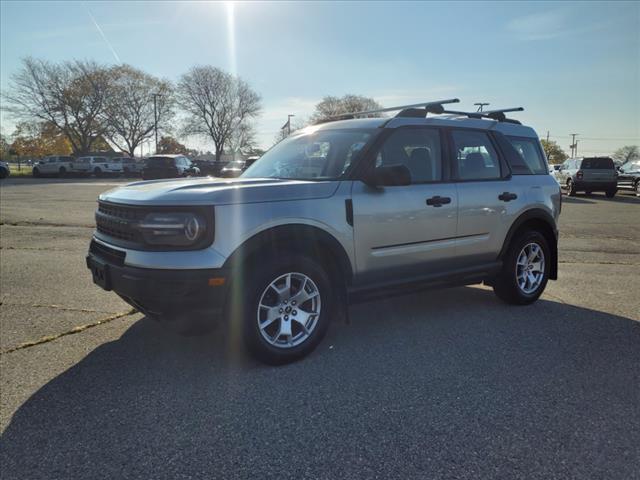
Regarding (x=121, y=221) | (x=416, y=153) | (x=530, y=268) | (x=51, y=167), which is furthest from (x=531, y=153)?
(x=51, y=167)

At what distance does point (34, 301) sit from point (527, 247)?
17.5ft

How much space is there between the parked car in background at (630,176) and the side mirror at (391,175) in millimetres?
26668

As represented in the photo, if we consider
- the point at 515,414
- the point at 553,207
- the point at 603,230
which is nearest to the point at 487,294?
the point at 553,207

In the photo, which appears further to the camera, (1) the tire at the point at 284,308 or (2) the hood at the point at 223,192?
(1) the tire at the point at 284,308

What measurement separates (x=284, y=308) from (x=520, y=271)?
2939 mm

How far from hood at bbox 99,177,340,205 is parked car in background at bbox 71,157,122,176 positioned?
44.9 meters

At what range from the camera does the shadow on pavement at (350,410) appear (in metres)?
2.39

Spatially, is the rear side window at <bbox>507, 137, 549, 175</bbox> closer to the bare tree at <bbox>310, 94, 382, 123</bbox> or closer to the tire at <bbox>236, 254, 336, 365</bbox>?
the tire at <bbox>236, 254, 336, 365</bbox>

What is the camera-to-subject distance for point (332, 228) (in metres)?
3.69

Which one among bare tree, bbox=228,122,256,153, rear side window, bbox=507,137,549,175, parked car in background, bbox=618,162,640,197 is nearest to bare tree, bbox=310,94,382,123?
bare tree, bbox=228,122,256,153

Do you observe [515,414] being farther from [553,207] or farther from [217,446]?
[553,207]

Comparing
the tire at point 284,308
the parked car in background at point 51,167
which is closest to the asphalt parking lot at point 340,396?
the tire at point 284,308

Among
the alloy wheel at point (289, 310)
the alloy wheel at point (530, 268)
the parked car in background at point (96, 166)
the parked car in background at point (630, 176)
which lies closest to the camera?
the alloy wheel at point (289, 310)

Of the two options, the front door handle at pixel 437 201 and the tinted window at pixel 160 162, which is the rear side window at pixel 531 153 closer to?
the front door handle at pixel 437 201
